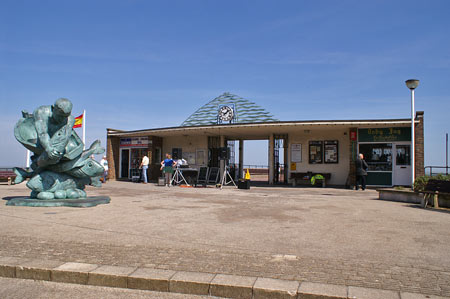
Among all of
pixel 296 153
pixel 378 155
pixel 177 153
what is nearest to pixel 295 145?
pixel 296 153

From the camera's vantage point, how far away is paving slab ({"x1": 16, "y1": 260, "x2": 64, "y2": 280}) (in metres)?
3.69

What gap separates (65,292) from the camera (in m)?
3.42

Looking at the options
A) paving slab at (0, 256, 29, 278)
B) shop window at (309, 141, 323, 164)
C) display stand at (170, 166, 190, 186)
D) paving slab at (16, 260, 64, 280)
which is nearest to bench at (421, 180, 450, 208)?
paving slab at (16, 260, 64, 280)

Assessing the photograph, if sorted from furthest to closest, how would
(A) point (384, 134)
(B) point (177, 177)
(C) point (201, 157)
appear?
(C) point (201, 157) < (B) point (177, 177) < (A) point (384, 134)

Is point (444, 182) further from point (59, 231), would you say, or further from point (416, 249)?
point (59, 231)

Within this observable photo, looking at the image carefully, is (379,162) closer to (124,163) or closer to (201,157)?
(201,157)

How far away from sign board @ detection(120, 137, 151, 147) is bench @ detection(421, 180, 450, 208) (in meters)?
16.5

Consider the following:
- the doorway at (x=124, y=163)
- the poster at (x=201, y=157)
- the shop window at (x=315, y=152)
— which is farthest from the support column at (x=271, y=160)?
the doorway at (x=124, y=163)

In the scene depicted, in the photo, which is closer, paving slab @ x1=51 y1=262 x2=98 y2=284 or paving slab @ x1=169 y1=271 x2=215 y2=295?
paving slab @ x1=169 y1=271 x2=215 y2=295

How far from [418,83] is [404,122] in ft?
9.41

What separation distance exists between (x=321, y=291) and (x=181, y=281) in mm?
1269

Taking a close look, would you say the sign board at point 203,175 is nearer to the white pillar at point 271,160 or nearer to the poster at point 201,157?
the poster at point 201,157

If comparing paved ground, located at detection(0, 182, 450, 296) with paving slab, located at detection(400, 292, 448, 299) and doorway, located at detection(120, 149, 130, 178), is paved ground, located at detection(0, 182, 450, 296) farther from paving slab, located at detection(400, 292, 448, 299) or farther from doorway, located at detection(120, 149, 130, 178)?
doorway, located at detection(120, 149, 130, 178)

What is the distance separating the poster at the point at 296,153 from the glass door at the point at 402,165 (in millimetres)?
4670
